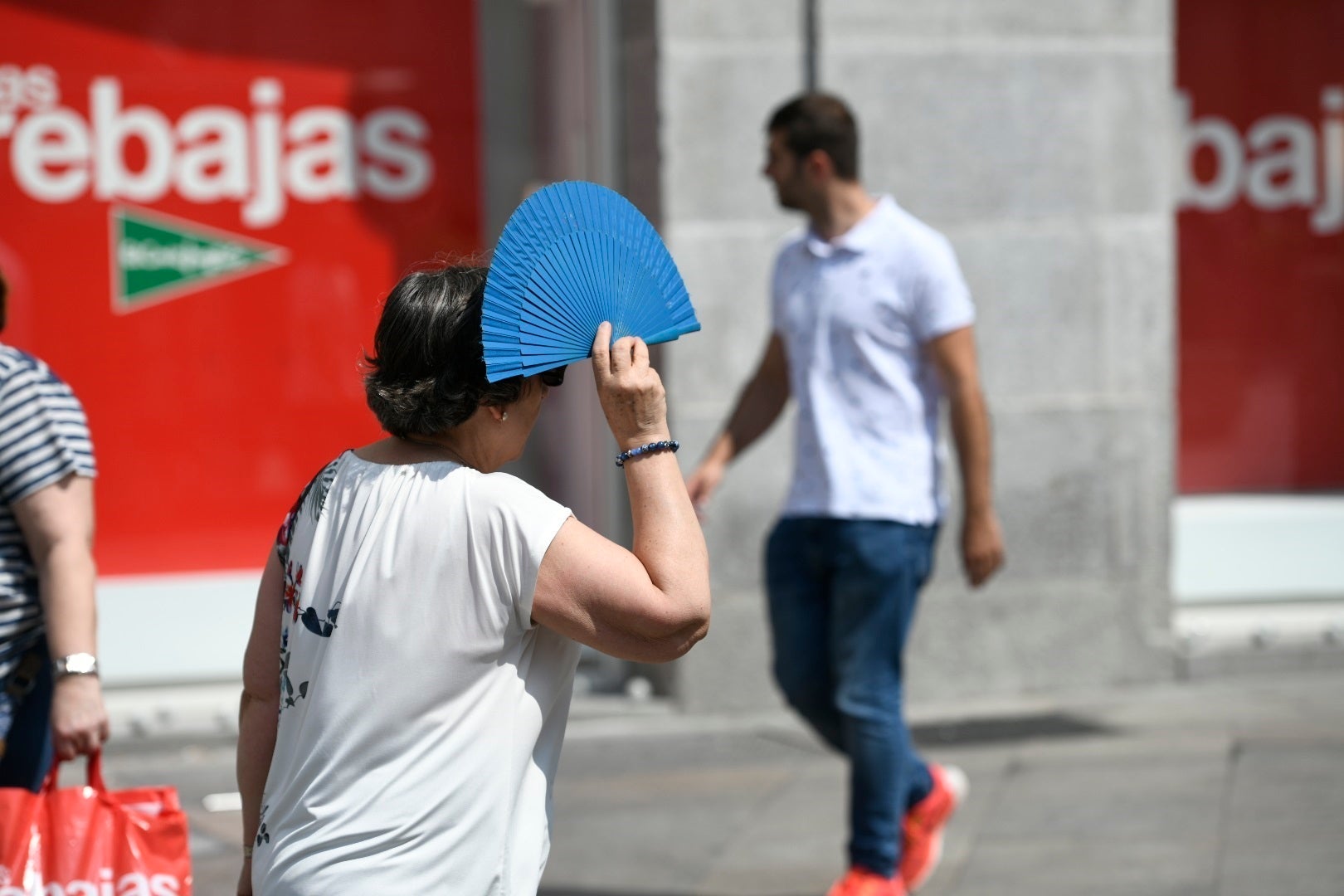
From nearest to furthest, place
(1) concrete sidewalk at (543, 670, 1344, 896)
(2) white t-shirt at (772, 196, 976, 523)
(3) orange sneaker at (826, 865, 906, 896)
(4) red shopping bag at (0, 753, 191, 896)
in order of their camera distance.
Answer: (4) red shopping bag at (0, 753, 191, 896) < (3) orange sneaker at (826, 865, 906, 896) < (2) white t-shirt at (772, 196, 976, 523) < (1) concrete sidewalk at (543, 670, 1344, 896)

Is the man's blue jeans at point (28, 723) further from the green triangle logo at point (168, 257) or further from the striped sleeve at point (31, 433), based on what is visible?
the green triangle logo at point (168, 257)

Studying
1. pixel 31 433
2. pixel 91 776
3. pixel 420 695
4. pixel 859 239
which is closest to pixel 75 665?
pixel 91 776

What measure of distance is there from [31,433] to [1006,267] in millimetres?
4560

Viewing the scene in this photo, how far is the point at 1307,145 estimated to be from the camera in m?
7.86

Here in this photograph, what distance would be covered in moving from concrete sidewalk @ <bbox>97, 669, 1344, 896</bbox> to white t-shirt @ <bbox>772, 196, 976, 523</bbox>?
110cm

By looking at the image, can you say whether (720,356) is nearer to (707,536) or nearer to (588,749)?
(707,536)

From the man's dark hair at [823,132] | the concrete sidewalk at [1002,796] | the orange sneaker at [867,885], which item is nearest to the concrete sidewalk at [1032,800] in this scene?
the concrete sidewalk at [1002,796]

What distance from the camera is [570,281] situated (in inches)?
86.4

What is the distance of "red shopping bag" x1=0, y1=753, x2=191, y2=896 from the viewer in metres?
2.67

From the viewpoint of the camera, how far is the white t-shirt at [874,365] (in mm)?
4250

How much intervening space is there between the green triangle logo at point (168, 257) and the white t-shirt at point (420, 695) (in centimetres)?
472

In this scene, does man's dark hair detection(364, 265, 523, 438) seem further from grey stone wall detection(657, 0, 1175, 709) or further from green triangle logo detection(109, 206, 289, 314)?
green triangle logo detection(109, 206, 289, 314)

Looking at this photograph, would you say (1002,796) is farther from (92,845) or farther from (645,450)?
(645,450)

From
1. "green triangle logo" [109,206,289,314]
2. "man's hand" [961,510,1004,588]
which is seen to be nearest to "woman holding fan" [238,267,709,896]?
"man's hand" [961,510,1004,588]
